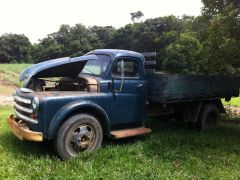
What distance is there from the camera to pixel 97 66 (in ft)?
27.0

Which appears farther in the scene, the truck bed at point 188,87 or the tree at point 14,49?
the tree at point 14,49

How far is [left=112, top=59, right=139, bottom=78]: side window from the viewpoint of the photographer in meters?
8.09

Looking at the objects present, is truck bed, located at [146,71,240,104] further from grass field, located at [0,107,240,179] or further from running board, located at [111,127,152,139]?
grass field, located at [0,107,240,179]

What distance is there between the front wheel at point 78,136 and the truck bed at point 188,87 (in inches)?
79.4

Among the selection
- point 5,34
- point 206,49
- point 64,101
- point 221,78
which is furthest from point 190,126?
point 5,34

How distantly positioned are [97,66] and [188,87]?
2670mm

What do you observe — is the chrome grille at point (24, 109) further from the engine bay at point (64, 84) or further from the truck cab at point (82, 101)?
the engine bay at point (64, 84)

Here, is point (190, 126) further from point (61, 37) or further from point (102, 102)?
point (61, 37)

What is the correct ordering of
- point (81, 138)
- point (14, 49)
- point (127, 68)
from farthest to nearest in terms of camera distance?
point (14, 49)
point (127, 68)
point (81, 138)

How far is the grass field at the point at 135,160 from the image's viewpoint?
6176mm

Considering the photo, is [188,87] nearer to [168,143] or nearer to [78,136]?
[168,143]

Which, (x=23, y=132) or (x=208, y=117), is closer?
(x=23, y=132)

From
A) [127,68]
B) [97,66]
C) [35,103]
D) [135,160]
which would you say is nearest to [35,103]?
[35,103]

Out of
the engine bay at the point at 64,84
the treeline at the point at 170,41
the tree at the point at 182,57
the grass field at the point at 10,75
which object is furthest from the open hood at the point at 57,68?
the tree at the point at 182,57
